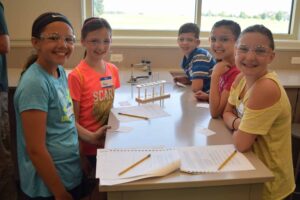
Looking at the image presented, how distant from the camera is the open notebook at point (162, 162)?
1.01 meters

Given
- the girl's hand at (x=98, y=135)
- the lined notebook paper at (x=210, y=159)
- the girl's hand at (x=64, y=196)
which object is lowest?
the girl's hand at (x=64, y=196)

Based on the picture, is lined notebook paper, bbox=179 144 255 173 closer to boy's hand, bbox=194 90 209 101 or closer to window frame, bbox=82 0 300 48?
boy's hand, bbox=194 90 209 101

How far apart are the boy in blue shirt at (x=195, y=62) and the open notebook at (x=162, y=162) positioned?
3.17ft

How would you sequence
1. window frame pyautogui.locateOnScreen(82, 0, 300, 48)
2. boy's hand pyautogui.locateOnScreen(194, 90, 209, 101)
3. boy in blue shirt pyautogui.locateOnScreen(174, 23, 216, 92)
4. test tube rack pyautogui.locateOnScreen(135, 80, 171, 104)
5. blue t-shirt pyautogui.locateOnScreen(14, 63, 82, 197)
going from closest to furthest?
blue t-shirt pyautogui.locateOnScreen(14, 63, 82, 197), test tube rack pyautogui.locateOnScreen(135, 80, 171, 104), boy's hand pyautogui.locateOnScreen(194, 90, 209, 101), boy in blue shirt pyautogui.locateOnScreen(174, 23, 216, 92), window frame pyautogui.locateOnScreen(82, 0, 300, 48)

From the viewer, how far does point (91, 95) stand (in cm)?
166

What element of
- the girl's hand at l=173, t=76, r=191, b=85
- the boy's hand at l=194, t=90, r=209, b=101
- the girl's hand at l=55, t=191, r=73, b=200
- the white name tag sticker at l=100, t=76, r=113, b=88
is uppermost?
the white name tag sticker at l=100, t=76, r=113, b=88

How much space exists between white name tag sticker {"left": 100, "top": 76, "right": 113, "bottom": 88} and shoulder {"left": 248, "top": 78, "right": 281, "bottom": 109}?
85 centimetres

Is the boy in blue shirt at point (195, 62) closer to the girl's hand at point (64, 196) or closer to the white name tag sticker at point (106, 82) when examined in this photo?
the white name tag sticker at point (106, 82)

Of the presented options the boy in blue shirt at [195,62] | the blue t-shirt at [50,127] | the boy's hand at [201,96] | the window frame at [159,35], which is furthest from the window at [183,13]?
the blue t-shirt at [50,127]

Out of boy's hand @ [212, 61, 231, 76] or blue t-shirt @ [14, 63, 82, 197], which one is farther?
boy's hand @ [212, 61, 231, 76]

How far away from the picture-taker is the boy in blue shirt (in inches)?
84.7

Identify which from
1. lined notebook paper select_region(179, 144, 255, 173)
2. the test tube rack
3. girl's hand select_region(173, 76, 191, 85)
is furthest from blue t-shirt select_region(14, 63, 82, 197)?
girl's hand select_region(173, 76, 191, 85)

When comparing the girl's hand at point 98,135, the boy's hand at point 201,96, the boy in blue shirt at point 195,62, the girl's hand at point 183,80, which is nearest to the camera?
the girl's hand at point 98,135

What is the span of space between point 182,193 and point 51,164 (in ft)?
1.71
